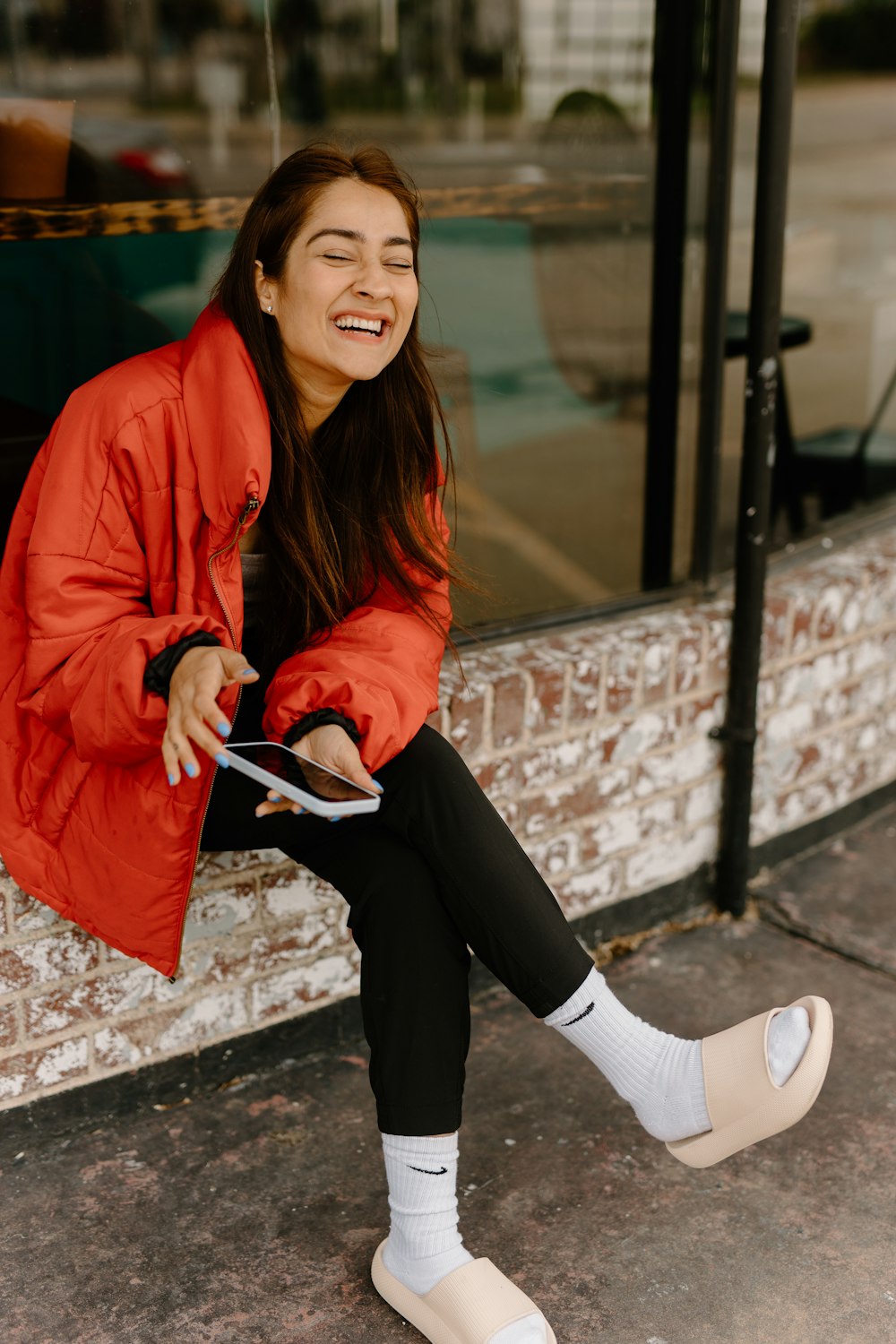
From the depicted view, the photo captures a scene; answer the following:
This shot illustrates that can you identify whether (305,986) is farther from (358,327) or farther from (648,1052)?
(358,327)

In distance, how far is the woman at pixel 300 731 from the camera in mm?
1808

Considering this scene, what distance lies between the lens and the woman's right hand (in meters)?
1.66

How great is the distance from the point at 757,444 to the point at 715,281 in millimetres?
397

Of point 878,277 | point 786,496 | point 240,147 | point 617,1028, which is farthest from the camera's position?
point 878,277

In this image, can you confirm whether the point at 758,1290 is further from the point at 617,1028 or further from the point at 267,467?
the point at 267,467

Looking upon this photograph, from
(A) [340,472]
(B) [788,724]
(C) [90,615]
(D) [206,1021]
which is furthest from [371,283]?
(B) [788,724]

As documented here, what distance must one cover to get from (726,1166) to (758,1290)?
29cm

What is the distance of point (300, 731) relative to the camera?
1886mm

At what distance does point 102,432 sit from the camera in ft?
6.04

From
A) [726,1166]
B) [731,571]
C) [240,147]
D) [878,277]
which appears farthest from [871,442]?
[726,1166]

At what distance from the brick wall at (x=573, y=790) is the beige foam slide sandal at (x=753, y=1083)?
777 millimetres

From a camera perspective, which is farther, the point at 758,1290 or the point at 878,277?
the point at 878,277

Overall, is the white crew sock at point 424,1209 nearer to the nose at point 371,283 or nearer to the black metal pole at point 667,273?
the nose at point 371,283

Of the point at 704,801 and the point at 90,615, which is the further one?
the point at 704,801
